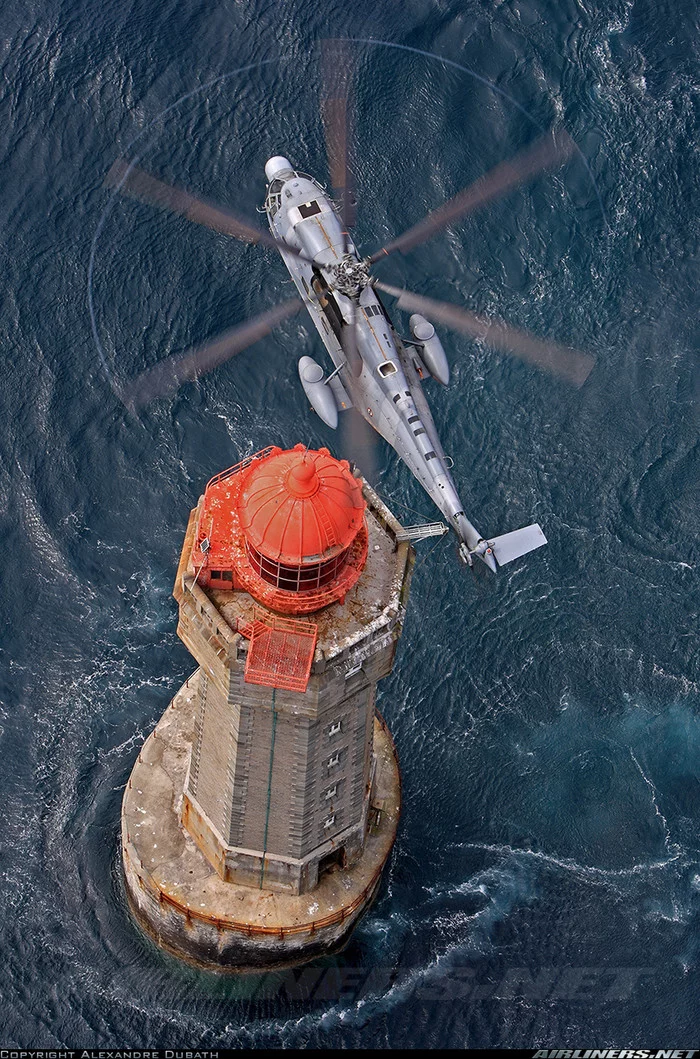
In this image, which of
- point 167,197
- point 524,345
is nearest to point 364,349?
point 524,345

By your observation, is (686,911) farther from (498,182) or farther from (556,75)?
(556,75)

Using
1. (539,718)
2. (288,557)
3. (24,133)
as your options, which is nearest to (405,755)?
(539,718)

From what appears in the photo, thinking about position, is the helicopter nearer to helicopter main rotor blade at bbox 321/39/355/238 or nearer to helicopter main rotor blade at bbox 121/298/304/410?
helicopter main rotor blade at bbox 121/298/304/410

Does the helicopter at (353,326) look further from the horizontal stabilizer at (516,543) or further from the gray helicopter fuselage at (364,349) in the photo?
the horizontal stabilizer at (516,543)

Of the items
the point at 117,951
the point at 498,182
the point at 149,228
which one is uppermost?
the point at 149,228

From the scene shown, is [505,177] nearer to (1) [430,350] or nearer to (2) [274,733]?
(1) [430,350]

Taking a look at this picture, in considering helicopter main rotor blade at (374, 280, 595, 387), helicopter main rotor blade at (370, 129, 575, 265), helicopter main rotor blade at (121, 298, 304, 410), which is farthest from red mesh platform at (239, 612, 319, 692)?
helicopter main rotor blade at (370, 129, 575, 265)
